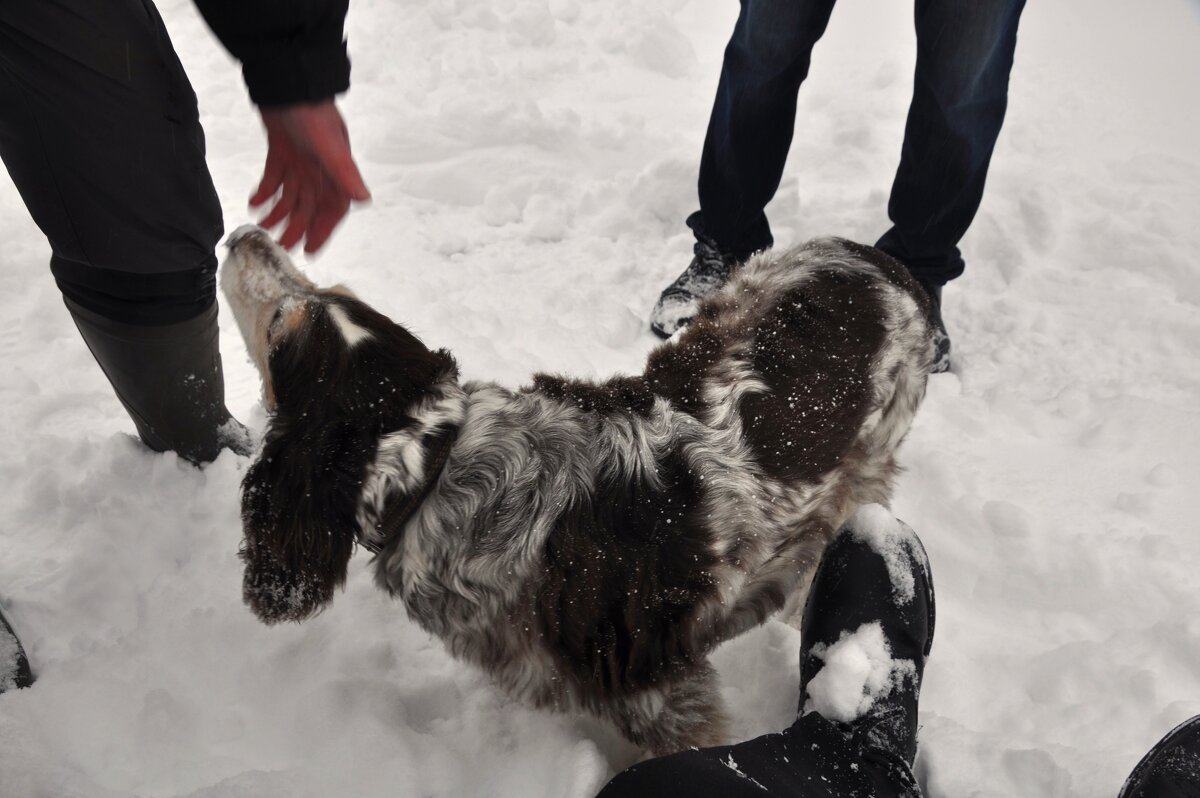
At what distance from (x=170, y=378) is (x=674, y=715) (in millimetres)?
1671

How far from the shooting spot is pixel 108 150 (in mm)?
1778

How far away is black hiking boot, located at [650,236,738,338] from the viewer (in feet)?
11.1

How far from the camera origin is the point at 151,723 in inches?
77.7

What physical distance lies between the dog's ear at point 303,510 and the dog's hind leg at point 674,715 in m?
0.80

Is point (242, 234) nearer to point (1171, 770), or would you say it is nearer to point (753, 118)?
point (753, 118)

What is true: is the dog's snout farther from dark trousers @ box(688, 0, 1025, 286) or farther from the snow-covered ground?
dark trousers @ box(688, 0, 1025, 286)

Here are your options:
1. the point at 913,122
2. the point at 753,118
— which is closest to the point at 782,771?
the point at 913,122

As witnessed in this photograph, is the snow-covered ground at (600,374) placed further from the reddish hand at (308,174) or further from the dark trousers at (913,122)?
the reddish hand at (308,174)

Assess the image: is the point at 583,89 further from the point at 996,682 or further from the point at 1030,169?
the point at 996,682

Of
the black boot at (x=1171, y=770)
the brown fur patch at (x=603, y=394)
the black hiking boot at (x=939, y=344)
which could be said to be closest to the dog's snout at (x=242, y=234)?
the brown fur patch at (x=603, y=394)

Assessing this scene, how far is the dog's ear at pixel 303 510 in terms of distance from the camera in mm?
1740

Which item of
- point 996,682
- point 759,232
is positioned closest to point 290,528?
point 996,682

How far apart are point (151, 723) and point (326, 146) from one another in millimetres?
1489

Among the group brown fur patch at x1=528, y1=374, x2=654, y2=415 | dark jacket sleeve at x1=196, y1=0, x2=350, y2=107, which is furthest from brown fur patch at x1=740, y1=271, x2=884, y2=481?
dark jacket sleeve at x1=196, y1=0, x2=350, y2=107
